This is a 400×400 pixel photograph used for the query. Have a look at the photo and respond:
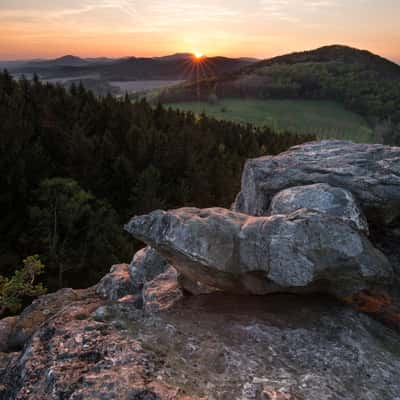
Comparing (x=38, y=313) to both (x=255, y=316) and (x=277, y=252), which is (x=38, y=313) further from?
(x=277, y=252)

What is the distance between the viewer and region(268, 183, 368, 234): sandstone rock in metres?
14.3

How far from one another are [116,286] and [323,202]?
11.5 meters

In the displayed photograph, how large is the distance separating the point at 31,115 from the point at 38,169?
1360 centimetres

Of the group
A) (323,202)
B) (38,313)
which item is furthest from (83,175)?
(323,202)

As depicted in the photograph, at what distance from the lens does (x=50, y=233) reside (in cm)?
3556

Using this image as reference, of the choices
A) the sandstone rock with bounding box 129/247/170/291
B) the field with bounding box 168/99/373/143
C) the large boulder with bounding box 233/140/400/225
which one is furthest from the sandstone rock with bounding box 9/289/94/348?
the field with bounding box 168/99/373/143

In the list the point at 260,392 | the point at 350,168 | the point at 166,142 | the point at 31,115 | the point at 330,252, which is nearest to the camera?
the point at 260,392

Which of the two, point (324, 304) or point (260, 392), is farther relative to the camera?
point (324, 304)

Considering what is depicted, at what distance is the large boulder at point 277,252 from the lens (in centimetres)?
1273

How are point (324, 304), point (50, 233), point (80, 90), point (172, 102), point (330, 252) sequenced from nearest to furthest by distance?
1. point (330, 252)
2. point (324, 304)
3. point (50, 233)
4. point (80, 90)
5. point (172, 102)

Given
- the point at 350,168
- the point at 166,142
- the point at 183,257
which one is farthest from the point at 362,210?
the point at 166,142

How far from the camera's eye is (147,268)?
19.9 m

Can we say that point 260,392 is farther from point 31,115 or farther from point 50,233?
point 31,115

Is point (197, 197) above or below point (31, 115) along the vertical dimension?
below
